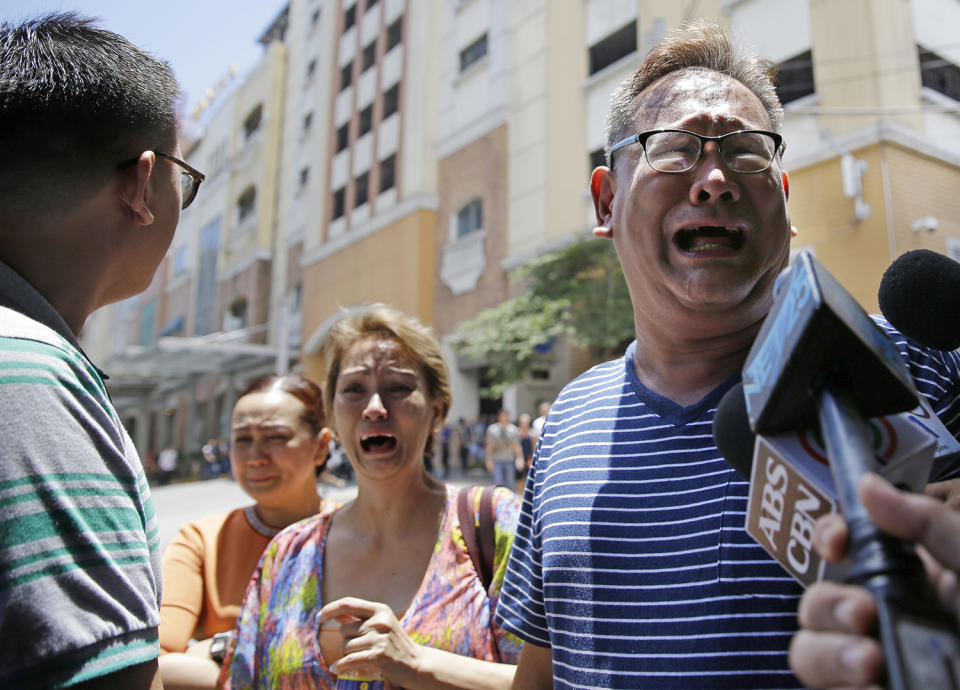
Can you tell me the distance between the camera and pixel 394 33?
74.5 feet

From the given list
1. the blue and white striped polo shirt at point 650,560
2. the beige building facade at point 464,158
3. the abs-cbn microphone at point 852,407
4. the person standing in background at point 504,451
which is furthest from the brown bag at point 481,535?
the person standing in background at point 504,451

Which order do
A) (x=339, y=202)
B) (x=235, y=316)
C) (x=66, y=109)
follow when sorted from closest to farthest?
(x=66, y=109) < (x=339, y=202) < (x=235, y=316)

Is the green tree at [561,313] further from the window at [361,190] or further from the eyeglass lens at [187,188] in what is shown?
the eyeglass lens at [187,188]

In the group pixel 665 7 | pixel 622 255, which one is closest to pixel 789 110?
pixel 665 7

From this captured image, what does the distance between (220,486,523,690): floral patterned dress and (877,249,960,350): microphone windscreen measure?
1385mm

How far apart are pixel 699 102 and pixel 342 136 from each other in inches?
951

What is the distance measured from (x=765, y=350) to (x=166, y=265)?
131 ft

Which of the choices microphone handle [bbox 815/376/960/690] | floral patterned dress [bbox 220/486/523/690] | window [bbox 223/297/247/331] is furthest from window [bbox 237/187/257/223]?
microphone handle [bbox 815/376/960/690]

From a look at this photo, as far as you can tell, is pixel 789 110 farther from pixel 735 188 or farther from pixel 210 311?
pixel 210 311

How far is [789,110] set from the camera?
39.2ft

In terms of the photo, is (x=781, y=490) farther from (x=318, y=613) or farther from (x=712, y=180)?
(x=318, y=613)

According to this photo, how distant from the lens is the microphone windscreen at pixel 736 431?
3.00 ft

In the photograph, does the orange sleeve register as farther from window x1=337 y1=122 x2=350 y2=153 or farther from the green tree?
window x1=337 y1=122 x2=350 y2=153

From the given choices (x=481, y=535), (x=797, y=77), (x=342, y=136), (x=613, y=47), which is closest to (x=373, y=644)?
(x=481, y=535)
